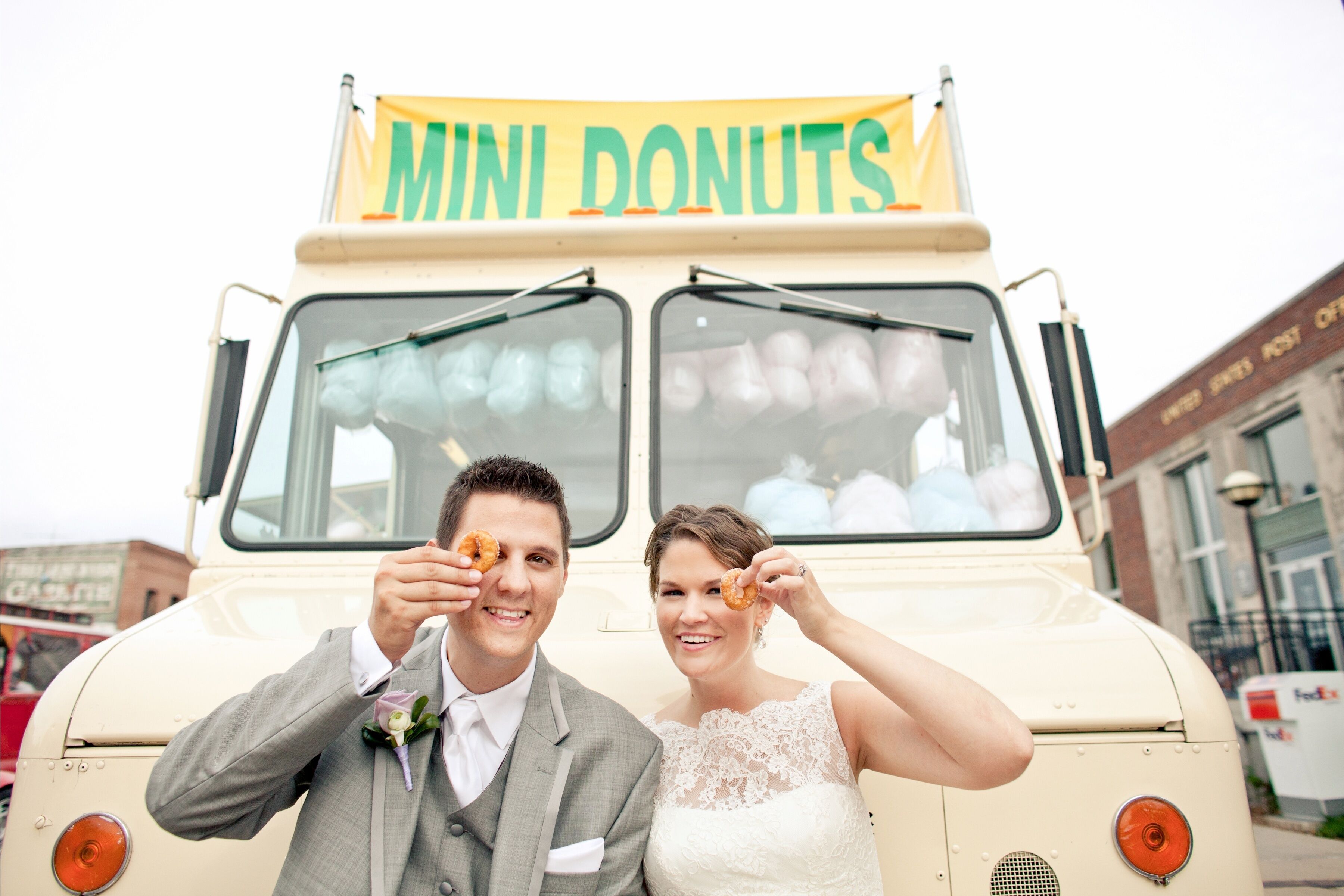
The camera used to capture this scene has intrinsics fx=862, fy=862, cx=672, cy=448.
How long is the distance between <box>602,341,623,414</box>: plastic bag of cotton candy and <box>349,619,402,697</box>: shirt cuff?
148cm

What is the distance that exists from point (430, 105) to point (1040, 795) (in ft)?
11.5

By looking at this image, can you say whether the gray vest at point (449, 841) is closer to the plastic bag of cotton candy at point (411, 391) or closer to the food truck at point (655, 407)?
the food truck at point (655, 407)

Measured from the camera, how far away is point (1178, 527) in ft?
54.3

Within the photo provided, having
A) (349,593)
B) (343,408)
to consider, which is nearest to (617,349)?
(343,408)

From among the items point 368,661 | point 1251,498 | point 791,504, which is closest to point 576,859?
point 368,661

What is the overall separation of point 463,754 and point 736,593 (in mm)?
614

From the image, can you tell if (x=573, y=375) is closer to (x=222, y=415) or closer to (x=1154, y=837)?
(x=222, y=415)

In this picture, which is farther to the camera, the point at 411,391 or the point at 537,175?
the point at 537,175

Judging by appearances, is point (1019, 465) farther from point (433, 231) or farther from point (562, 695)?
point (433, 231)

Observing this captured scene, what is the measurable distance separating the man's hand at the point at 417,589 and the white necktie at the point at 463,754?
1.05 ft

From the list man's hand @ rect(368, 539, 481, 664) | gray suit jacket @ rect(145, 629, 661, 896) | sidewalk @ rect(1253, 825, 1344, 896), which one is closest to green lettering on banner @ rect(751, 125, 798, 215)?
gray suit jacket @ rect(145, 629, 661, 896)

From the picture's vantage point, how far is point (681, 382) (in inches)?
114

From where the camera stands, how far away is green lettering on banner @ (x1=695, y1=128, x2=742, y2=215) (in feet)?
11.8

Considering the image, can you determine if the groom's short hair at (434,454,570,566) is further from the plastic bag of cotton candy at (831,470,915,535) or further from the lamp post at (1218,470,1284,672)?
the lamp post at (1218,470,1284,672)
